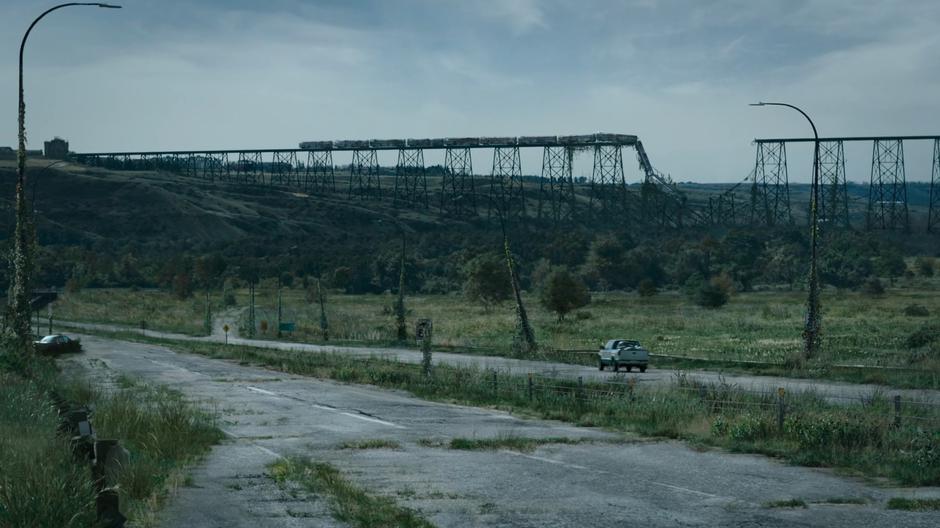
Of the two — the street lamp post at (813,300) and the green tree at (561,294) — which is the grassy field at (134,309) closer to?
the green tree at (561,294)

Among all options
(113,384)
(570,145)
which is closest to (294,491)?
(113,384)

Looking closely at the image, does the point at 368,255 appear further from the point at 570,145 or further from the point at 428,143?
the point at 570,145

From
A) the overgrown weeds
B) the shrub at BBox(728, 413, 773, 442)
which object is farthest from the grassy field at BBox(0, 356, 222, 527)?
the shrub at BBox(728, 413, 773, 442)

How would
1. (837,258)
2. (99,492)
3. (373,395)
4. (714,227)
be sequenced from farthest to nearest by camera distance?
(714,227), (837,258), (373,395), (99,492)

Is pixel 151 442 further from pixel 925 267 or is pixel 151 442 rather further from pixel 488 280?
pixel 925 267

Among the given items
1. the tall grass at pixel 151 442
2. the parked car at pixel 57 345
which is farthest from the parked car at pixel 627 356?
the parked car at pixel 57 345

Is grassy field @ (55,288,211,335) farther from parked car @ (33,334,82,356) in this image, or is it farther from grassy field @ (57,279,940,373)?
parked car @ (33,334,82,356)

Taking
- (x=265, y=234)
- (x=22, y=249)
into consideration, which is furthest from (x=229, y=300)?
(x=22, y=249)
